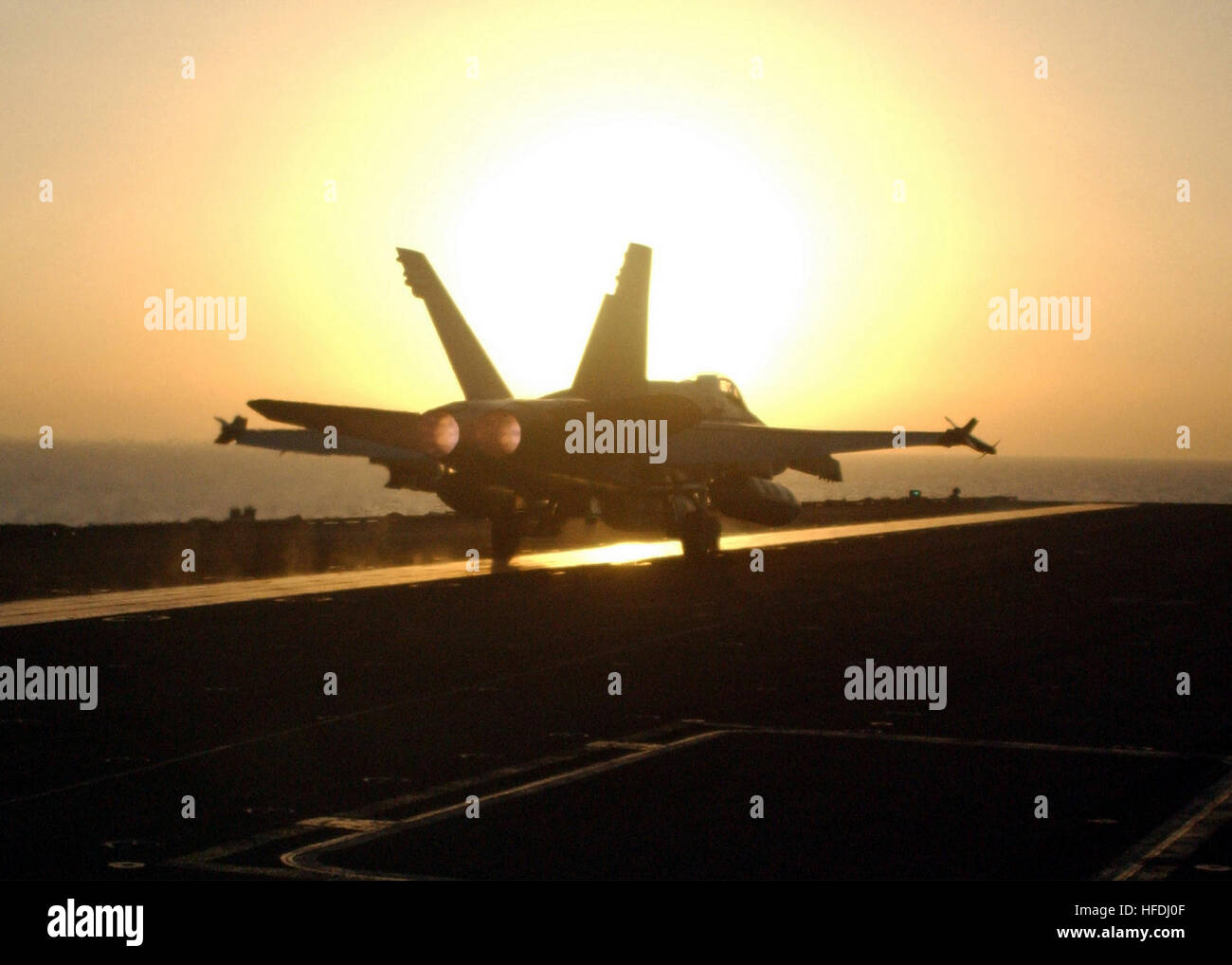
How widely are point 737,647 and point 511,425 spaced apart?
7.78m

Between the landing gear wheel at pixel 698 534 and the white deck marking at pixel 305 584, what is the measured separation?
88.2 inches

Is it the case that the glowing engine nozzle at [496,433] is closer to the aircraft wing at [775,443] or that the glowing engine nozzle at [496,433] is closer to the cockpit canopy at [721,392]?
the aircraft wing at [775,443]

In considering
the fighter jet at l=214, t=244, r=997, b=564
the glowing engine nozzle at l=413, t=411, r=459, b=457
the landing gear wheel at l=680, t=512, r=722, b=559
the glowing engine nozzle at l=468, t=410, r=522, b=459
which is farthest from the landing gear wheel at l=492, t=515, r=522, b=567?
the glowing engine nozzle at l=413, t=411, r=459, b=457

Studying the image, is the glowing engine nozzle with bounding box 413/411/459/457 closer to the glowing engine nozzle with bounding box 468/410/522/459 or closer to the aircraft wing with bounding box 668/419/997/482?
the glowing engine nozzle with bounding box 468/410/522/459

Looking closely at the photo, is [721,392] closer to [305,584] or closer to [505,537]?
[505,537]

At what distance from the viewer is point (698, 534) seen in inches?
1246

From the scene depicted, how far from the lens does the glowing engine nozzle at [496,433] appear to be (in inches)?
969

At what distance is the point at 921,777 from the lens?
35.8 ft

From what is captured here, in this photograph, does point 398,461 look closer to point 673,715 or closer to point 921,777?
point 673,715

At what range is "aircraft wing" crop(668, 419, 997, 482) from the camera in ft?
99.2

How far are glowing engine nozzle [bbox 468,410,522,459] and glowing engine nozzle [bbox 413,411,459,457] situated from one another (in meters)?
0.51

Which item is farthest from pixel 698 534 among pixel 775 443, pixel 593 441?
pixel 593 441

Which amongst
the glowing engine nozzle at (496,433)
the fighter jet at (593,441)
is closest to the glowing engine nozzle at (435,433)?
the fighter jet at (593,441)
